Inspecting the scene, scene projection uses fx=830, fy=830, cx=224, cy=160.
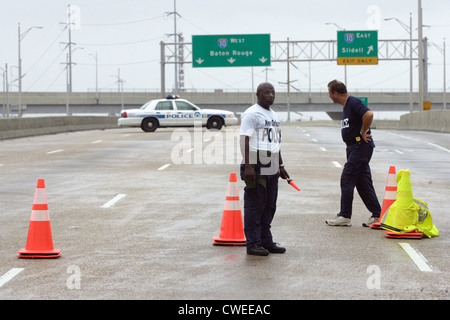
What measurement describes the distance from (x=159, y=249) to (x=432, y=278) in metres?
3.24

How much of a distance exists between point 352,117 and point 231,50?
54.6 m

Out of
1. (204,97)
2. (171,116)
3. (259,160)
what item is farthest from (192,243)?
(204,97)

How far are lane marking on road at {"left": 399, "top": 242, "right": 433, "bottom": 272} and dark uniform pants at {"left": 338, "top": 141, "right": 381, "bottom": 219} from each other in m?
1.38

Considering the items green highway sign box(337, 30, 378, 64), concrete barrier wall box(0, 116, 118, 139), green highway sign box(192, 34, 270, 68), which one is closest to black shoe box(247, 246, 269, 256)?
concrete barrier wall box(0, 116, 118, 139)

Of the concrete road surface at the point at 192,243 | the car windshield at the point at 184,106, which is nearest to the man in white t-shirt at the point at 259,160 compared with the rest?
the concrete road surface at the point at 192,243

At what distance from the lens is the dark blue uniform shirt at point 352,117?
35.9 feet

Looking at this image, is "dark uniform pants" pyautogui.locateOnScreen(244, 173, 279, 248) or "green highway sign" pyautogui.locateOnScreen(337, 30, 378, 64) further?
"green highway sign" pyautogui.locateOnScreen(337, 30, 378, 64)

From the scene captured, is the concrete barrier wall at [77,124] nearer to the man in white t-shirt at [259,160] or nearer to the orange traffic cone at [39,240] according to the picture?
the orange traffic cone at [39,240]

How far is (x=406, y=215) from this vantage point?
34.0 ft

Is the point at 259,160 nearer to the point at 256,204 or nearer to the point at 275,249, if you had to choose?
the point at 256,204

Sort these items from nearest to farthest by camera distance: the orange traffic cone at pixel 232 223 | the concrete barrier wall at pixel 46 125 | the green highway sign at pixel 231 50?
the orange traffic cone at pixel 232 223 < the concrete barrier wall at pixel 46 125 < the green highway sign at pixel 231 50

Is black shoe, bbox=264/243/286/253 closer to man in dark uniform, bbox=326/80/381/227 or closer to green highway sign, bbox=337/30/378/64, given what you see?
man in dark uniform, bbox=326/80/381/227

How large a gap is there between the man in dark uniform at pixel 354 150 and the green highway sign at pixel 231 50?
176 feet

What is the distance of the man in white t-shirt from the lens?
29.5 feet
